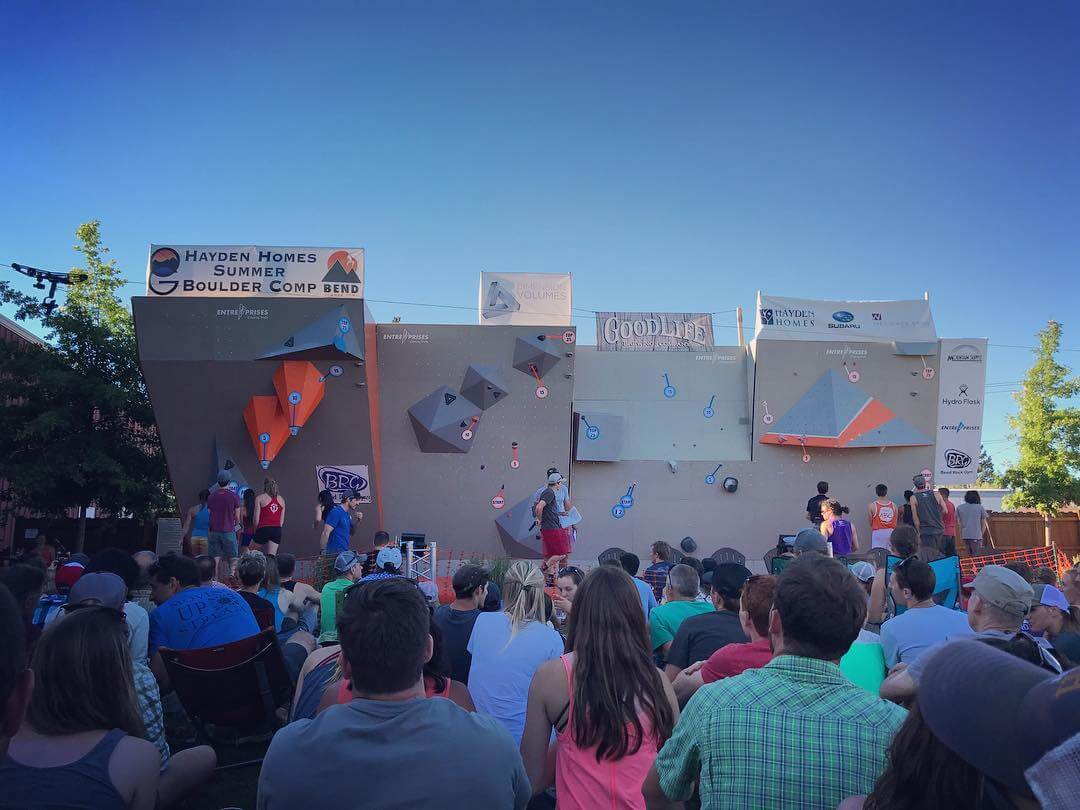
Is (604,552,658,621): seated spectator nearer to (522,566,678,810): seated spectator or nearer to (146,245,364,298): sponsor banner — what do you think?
(522,566,678,810): seated spectator

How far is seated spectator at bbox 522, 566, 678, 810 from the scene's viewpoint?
104 inches

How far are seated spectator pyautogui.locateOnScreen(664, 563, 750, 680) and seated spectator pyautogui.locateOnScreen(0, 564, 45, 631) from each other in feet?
12.8

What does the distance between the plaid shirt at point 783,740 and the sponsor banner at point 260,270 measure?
12.3 meters

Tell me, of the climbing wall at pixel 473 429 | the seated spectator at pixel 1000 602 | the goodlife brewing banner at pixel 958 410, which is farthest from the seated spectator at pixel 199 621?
the goodlife brewing banner at pixel 958 410

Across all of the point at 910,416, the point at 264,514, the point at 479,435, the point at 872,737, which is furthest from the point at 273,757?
the point at 910,416

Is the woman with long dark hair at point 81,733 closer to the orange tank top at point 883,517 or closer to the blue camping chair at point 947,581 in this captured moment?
the blue camping chair at point 947,581

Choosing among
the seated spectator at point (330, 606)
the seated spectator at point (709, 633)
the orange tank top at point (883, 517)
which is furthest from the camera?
the orange tank top at point (883, 517)

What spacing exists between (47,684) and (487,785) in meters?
1.57

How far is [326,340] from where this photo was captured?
13164 millimetres

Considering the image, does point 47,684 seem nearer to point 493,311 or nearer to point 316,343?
point 316,343

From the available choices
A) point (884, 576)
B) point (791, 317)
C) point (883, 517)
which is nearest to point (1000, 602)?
point (884, 576)

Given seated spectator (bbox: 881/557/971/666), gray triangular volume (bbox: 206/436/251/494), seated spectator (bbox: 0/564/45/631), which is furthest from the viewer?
gray triangular volume (bbox: 206/436/251/494)

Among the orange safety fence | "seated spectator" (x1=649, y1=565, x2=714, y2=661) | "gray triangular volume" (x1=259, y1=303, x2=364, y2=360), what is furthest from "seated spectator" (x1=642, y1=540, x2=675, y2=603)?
"gray triangular volume" (x1=259, y1=303, x2=364, y2=360)

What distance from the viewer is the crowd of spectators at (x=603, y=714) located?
1.12 meters
